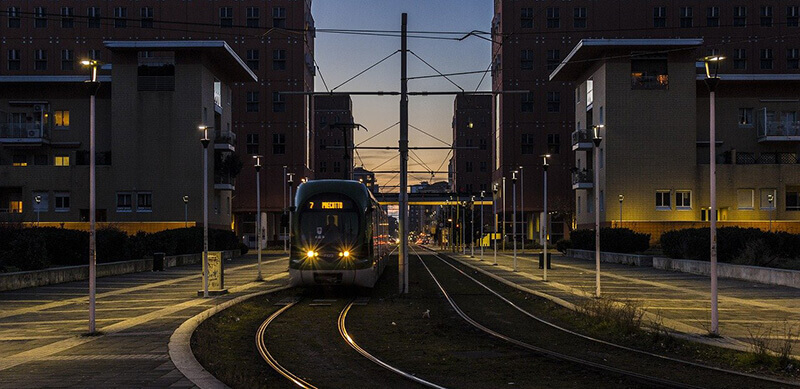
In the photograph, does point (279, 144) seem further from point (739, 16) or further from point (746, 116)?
point (739, 16)

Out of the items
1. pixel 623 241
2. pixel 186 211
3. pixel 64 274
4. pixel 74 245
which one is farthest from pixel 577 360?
pixel 186 211

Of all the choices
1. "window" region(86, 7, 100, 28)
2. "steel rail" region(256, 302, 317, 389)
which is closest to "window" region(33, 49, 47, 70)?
"window" region(86, 7, 100, 28)

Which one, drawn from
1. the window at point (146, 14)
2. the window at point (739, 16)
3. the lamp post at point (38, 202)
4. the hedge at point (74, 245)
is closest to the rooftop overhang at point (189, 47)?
the lamp post at point (38, 202)

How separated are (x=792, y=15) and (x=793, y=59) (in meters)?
4.59

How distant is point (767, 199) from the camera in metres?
62.8

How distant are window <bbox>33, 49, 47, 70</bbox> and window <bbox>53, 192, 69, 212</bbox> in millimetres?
30539

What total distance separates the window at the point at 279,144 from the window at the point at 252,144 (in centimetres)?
196

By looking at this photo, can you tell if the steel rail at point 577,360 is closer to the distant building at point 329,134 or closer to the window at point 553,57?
the window at point 553,57

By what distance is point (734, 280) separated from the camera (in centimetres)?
3117

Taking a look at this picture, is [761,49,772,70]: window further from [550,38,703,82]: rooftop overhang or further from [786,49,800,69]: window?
[550,38,703,82]: rooftop overhang

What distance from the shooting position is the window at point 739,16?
8675cm

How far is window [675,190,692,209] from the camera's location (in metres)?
62.4

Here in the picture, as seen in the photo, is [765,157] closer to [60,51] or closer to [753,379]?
[753,379]

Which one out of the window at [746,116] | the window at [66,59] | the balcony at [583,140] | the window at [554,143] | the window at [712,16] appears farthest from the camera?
the window at [554,143]
